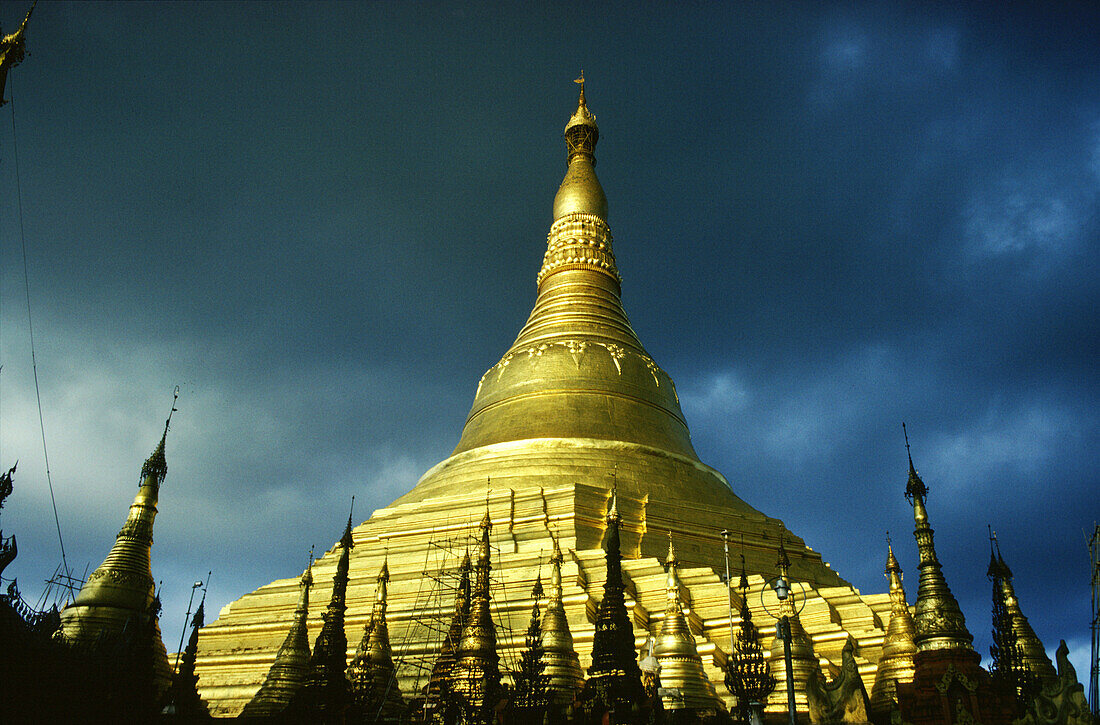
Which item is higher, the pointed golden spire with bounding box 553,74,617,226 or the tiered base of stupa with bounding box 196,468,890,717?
the pointed golden spire with bounding box 553,74,617,226

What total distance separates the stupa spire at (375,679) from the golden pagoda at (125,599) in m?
3.40

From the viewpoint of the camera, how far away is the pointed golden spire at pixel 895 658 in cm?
1403

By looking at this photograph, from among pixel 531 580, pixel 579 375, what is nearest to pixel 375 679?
pixel 531 580

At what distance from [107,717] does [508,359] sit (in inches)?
728

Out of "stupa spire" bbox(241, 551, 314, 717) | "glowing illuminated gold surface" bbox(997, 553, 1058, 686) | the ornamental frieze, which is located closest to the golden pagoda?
"stupa spire" bbox(241, 551, 314, 717)

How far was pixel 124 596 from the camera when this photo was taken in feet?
52.0

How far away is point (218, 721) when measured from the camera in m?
14.1

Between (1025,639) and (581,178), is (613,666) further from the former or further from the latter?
Answer: (581,178)

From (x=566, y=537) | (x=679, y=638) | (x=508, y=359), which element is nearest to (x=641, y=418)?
(x=508, y=359)

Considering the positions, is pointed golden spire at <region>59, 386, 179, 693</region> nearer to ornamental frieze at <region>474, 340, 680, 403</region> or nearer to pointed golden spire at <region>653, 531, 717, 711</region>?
pointed golden spire at <region>653, 531, 717, 711</region>

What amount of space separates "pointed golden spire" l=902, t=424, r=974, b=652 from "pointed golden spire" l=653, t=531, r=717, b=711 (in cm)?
341

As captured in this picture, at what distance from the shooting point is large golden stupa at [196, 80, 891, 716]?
17.3 meters

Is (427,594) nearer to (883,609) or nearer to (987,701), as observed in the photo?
(883,609)

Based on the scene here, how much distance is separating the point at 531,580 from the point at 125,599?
7816 mm
